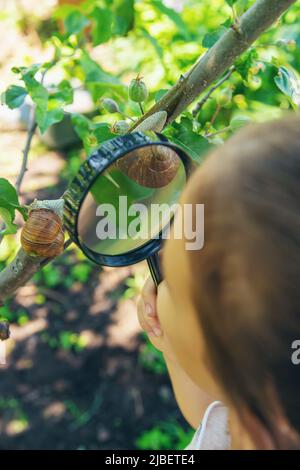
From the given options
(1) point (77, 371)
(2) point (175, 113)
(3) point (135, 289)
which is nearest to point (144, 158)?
(2) point (175, 113)

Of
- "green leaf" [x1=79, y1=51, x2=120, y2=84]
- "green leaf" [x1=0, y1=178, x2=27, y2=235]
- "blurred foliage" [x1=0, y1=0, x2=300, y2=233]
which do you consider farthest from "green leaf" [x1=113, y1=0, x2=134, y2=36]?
"green leaf" [x1=0, y1=178, x2=27, y2=235]

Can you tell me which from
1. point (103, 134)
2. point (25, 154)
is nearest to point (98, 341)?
point (25, 154)

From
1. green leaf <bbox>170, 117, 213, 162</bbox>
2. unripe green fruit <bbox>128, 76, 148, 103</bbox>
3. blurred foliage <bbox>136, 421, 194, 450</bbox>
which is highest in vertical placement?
unripe green fruit <bbox>128, 76, 148, 103</bbox>

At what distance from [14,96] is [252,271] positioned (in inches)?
25.3

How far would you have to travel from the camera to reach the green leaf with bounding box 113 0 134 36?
3.44 feet

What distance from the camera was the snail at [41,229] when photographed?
0.68 metres

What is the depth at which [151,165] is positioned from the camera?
0.62 metres

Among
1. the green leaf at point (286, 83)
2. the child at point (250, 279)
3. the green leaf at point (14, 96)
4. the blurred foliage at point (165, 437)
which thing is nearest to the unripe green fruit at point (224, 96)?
the green leaf at point (286, 83)

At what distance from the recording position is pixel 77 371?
1902mm

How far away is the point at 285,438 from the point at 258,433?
0.9 inches

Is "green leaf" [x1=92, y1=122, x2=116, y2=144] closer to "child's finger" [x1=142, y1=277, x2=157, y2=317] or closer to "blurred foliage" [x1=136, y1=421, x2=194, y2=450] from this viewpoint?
"child's finger" [x1=142, y1=277, x2=157, y2=317]

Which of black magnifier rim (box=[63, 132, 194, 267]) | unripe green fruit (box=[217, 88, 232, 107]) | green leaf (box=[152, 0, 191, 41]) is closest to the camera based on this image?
black magnifier rim (box=[63, 132, 194, 267])

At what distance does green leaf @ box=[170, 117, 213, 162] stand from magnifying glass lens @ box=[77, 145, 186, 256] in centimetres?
7

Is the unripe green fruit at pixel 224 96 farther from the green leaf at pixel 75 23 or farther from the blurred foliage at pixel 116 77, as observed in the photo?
the green leaf at pixel 75 23
